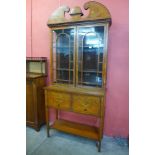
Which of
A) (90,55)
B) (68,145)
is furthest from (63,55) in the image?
(68,145)

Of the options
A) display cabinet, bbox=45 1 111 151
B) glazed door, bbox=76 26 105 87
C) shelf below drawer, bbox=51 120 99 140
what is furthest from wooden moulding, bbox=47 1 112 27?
shelf below drawer, bbox=51 120 99 140

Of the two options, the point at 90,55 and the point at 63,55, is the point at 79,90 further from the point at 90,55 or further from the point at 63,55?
the point at 63,55

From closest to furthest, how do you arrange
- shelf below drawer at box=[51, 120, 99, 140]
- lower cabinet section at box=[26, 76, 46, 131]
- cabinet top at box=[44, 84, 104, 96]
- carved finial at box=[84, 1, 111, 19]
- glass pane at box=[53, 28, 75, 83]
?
carved finial at box=[84, 1, 111, 19] → cabinet top at box=[44, 84, 104, 96] → shelf below drawer at box=[51, 120, 99, 140] → glass pane at box=[53, 28, 75, 83] → lower cabinet section at box=[26, 76, 46, 131]

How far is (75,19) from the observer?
7.17 ft

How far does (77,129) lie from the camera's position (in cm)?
238

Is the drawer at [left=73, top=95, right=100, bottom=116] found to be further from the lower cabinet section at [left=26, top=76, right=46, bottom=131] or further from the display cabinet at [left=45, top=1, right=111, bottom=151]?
the lower cabinet section at [left=26, top=76, right=46, bottom=131]

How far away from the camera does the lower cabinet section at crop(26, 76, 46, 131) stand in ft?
8.46

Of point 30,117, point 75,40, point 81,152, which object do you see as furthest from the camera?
point 30,117

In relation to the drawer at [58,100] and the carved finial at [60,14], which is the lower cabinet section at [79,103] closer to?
the drawer at [58,100]

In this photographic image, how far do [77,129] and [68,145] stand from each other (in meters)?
0.27
